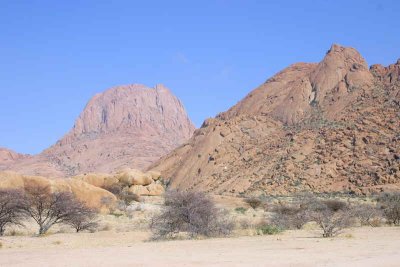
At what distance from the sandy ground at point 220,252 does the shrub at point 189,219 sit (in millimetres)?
1146

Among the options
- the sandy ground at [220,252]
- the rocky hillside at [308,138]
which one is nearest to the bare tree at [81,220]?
the sandy ground at [220,252]

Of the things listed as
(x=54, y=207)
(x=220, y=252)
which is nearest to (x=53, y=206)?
(x=54, y=207)

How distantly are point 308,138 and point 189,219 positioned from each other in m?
64.2

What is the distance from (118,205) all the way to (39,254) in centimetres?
2579

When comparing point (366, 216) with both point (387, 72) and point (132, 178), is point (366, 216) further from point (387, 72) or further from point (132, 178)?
point (387, 72)

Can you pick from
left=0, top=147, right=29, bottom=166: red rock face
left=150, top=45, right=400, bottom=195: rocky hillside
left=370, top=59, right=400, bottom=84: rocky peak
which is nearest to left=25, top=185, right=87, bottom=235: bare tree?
left=150, top=45, right=400, bottom=195: rocky hillside

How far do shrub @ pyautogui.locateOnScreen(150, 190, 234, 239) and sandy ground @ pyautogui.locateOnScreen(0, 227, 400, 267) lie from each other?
1146 millimetres

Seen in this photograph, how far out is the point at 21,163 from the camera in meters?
168

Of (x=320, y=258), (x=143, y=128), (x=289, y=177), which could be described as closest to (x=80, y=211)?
(x=320, y=258)

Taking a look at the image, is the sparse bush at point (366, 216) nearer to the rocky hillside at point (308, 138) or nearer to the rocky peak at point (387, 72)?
the rocky hillside at point (308, 138)

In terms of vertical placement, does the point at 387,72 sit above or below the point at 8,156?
below

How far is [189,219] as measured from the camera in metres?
20.2

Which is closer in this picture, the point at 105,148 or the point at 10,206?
the point at 10,206

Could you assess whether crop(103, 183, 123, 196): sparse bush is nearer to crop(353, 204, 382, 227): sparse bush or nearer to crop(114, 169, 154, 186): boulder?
crop(114, 169, 154, 186): boulder
